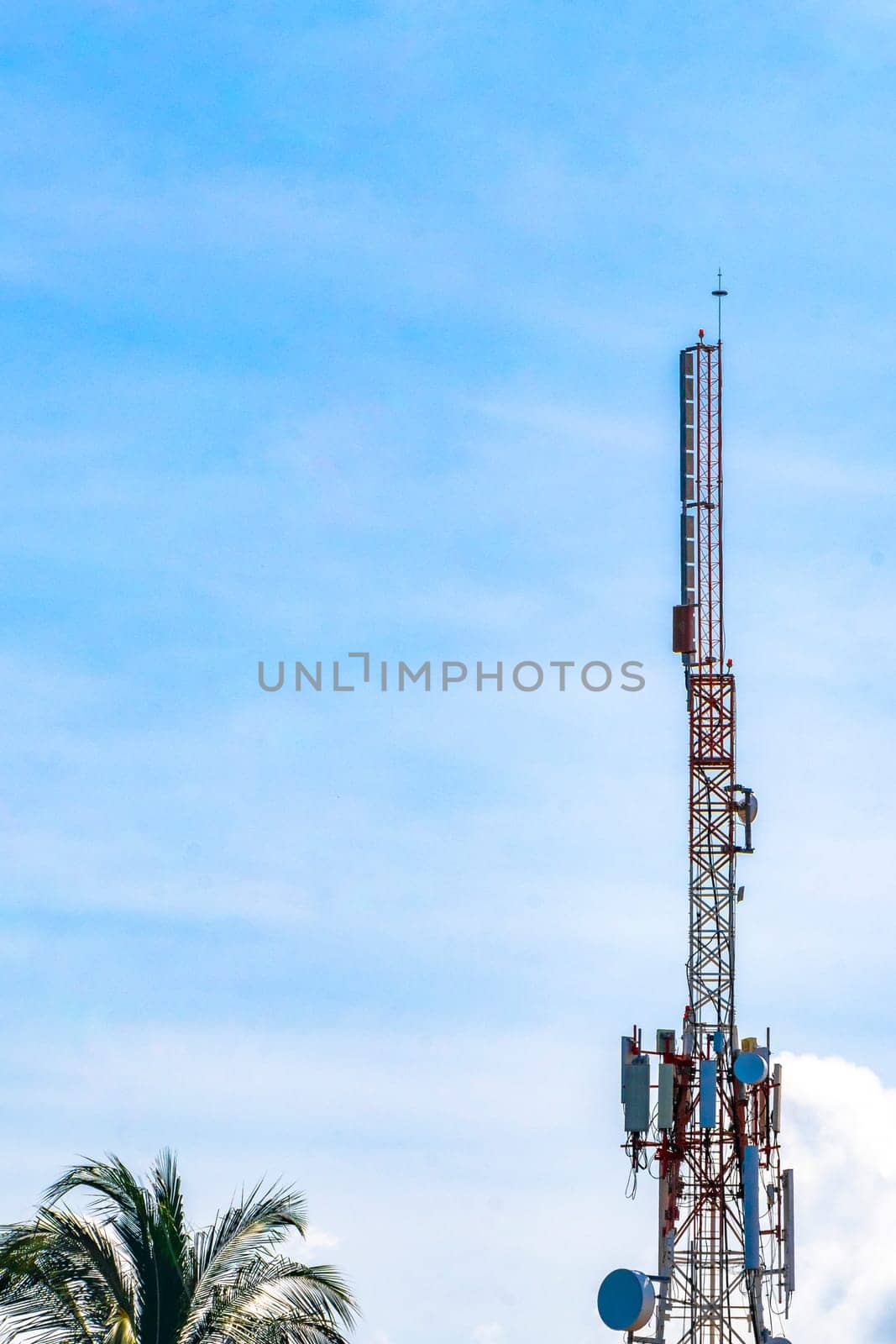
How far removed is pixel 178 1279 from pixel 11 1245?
7.81 feet

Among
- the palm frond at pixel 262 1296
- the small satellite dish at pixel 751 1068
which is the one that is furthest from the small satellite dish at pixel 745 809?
the palm frond at pixel 262 1296

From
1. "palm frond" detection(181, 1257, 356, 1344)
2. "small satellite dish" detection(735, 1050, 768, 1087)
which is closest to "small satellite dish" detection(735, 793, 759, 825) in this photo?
"small satellite dish" detection(735, 1050, 768, 1087)

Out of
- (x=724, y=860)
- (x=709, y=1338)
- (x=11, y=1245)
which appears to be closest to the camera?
(x=11, y=1245)

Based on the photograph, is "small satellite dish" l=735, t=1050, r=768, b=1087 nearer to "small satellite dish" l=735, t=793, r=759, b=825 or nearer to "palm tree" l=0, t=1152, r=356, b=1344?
"small satellite dish" l=735, t=793, r=759, b=825

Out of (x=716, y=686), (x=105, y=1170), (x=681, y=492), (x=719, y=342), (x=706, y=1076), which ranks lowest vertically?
(x=105, y=1170)

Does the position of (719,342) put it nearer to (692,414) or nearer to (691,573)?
(692,414)

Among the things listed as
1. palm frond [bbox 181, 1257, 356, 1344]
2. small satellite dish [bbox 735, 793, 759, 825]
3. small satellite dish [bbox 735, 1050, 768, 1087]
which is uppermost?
small satellite dish [bbox 735, 793, 759, 825]

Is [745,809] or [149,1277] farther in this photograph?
[745,809]

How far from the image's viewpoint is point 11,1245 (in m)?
27.3

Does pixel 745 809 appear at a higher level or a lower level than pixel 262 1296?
higher

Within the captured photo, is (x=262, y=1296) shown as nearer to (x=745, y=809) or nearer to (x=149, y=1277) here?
(x=149, y=1277)

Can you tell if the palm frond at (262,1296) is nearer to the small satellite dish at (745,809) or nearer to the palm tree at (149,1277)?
the palm tree at (149,1277)

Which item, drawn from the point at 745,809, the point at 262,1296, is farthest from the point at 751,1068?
the point at 262,1296

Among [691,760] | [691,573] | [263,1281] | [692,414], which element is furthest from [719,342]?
[263,1281]
